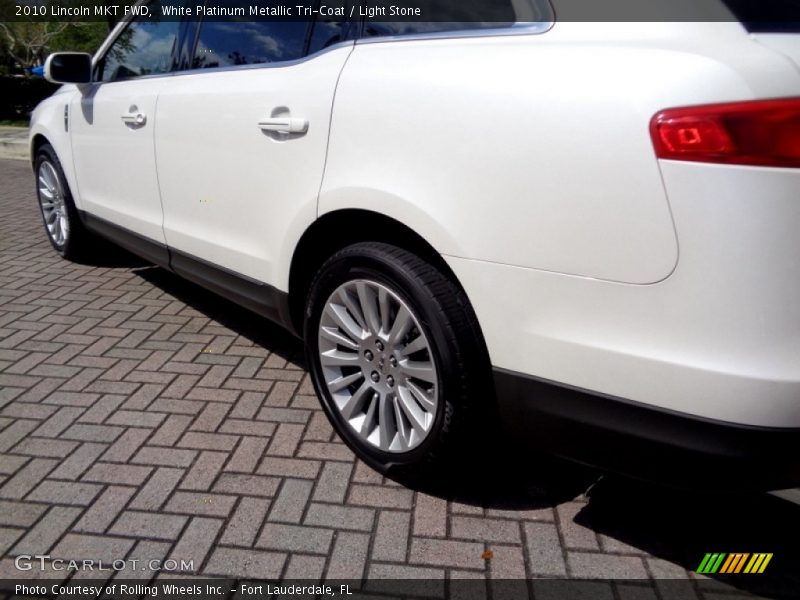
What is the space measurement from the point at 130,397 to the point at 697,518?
7.65ft

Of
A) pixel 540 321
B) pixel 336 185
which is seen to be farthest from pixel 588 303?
pixel 336 185

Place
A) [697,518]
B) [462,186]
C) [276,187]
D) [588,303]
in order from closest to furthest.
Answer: [588,303] → [462,186] → [697,518] → [276,187]

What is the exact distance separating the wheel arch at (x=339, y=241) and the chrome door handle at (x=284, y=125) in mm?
324

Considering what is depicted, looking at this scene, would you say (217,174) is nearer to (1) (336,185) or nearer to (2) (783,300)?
(1) (336,185)

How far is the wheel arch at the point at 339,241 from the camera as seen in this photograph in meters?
2.27

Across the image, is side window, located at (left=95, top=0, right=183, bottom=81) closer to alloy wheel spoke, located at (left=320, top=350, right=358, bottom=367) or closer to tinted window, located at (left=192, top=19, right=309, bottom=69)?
tinted window, located at (left=192, top=19, right=309, bottom=69)

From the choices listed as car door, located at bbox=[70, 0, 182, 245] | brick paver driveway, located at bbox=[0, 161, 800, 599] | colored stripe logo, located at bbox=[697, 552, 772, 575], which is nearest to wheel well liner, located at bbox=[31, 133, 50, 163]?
car door, located at bbox=[70, 0, 182, 245]

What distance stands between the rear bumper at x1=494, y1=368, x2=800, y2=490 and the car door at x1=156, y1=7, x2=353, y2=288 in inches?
41.4

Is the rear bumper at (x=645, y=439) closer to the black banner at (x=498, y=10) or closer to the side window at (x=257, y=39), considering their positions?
the black banner at (x=498, y=10)

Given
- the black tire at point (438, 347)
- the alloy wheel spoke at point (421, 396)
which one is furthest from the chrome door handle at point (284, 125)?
the alloy wheel spoke at point (421, 396)

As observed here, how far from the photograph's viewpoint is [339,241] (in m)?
2.61

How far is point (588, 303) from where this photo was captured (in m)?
1.80

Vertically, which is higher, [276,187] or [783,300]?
[783,300]

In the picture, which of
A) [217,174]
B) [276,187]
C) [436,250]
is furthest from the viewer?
[217,174]
